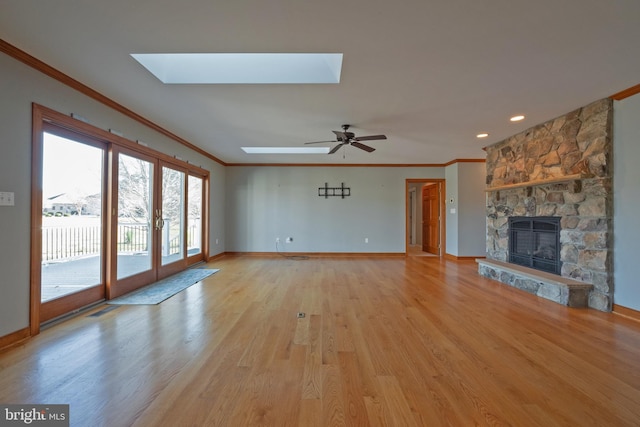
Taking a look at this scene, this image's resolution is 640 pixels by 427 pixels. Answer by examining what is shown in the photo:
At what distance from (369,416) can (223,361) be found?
3.77ft

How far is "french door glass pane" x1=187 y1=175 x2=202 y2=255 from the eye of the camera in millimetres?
5520

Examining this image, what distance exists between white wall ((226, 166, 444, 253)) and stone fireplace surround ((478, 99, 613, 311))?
9.19ft

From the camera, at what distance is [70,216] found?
2.93m

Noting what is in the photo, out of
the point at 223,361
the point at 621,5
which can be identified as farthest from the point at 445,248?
the point at 223,361

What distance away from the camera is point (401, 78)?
2578 mm

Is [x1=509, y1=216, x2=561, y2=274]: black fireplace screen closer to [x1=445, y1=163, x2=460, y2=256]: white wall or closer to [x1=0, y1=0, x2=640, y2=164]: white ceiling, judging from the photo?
[x1=0, y1=0, x2=640, y2=164]: white ceiling

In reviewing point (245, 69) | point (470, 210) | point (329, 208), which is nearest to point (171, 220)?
point (245, 69)

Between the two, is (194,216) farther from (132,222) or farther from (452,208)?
(452,208)

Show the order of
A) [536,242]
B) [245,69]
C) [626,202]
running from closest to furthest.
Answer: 1. [245,69]
2. [626,202]
3. [536,242]

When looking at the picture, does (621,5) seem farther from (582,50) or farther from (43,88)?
(43,88)

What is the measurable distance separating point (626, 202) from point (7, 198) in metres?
6.10

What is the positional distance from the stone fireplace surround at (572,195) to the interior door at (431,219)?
2.75m

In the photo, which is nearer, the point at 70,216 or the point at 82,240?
the point at 70,216

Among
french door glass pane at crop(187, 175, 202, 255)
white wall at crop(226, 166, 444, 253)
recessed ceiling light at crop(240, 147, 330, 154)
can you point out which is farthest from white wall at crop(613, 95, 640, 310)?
french door glass pane at crop(187, 175, 202, 255)
